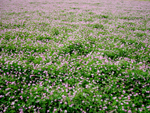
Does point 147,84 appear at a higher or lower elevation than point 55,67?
lower

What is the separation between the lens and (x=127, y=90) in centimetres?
411

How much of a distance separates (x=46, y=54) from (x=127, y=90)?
15.4 ft

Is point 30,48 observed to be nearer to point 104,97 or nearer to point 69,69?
point 69,69

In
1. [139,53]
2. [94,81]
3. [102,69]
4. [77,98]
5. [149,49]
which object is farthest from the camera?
[149,49]

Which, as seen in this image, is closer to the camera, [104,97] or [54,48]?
[104,97]

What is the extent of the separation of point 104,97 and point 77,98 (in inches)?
42.6

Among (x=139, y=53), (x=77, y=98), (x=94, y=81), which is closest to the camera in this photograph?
(x=77, y=98)

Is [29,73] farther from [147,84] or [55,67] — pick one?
[147,84]

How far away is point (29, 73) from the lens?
495 cm

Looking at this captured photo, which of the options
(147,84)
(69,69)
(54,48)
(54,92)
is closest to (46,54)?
(54,48)

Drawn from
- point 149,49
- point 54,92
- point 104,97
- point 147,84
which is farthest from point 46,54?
point 149,49

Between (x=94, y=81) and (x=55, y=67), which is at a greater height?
(x=55, y=67)

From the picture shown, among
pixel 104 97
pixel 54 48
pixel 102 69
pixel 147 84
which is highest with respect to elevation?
pixel 54 48

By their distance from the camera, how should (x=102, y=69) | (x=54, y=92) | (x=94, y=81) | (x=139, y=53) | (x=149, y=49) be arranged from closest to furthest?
(x=54, y=92) → (x=94, y=81) → (x=102, y=69) → (x=139, y=53) → (x=149, y=49)
